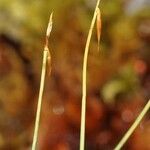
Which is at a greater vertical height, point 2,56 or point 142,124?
point 2,56

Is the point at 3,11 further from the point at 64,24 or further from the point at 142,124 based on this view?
the point at 142,124

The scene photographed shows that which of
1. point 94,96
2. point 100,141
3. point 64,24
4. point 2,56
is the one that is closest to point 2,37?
point 2,56

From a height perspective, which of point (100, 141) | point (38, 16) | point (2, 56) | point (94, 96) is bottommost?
point (100, 141)

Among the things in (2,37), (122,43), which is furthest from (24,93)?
(122,43)

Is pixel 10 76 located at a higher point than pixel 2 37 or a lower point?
lower

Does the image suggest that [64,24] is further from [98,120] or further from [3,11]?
[98,120]

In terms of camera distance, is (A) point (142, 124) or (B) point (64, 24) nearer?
(A) point (142, 124)
